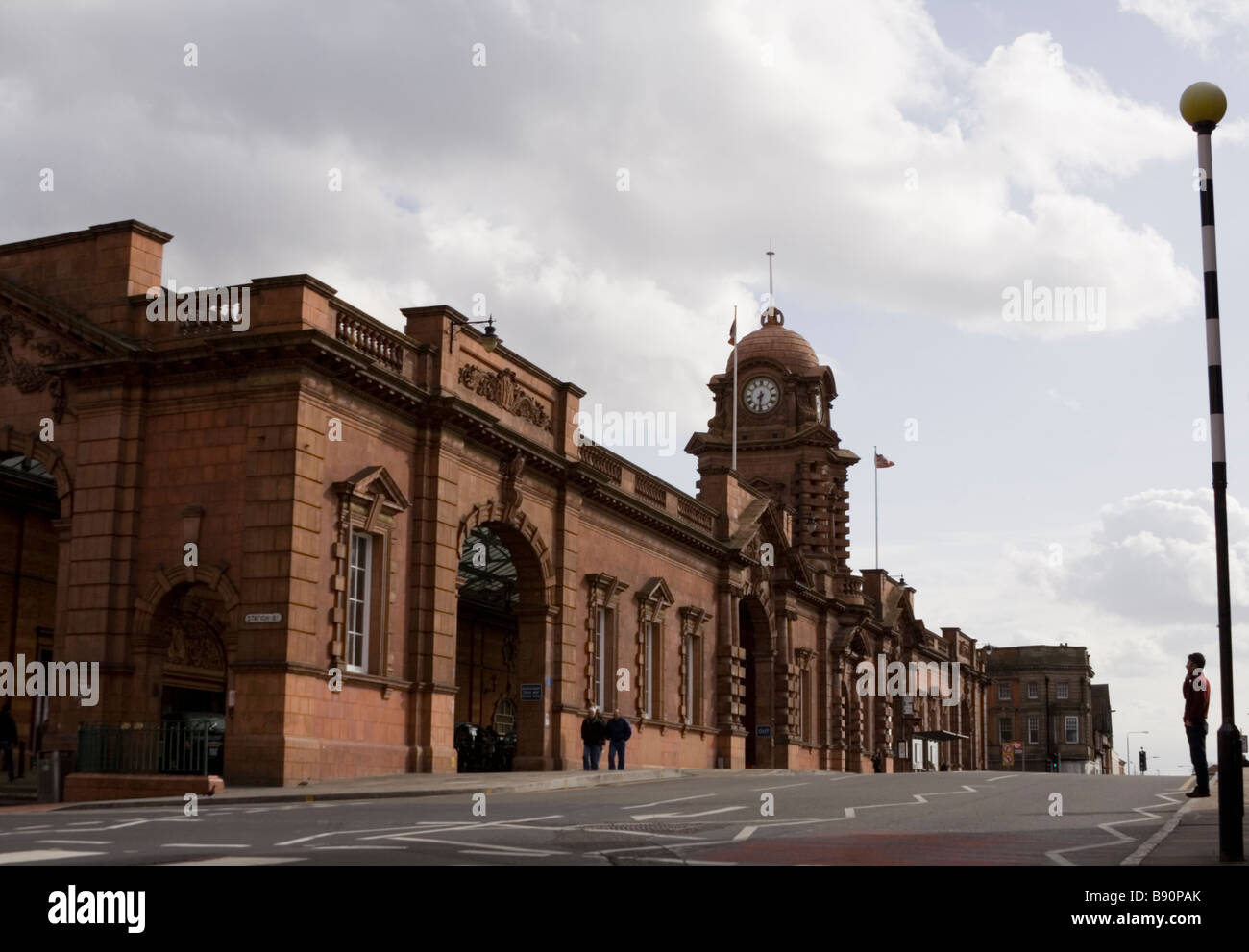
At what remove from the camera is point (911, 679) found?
8331 centimetres

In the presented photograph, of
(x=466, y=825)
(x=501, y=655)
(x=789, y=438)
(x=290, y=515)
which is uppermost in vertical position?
(x=789, y=438)

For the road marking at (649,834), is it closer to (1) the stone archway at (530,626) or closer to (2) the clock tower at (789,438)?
(1) the stone archway at (530,626)

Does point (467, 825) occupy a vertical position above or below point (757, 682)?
below

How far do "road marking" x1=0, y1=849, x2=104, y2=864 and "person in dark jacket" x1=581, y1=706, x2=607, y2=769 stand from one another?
23527 millimetres

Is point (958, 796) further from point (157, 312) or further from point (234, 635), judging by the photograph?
point (157, 312)

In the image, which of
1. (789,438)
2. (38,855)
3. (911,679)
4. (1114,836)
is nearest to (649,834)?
(1114,836)

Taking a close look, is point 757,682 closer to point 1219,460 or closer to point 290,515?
point 290,515

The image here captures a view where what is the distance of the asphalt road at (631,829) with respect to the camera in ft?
43.5

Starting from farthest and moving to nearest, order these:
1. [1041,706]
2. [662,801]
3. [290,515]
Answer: [1041,706] < [290,515] < [662,801]

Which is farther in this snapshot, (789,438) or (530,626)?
(789,438)

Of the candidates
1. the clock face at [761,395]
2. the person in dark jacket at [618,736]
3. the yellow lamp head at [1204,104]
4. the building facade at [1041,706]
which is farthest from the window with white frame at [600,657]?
the building facade at [1041,706]

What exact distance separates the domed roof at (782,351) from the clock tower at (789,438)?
0.15ft
